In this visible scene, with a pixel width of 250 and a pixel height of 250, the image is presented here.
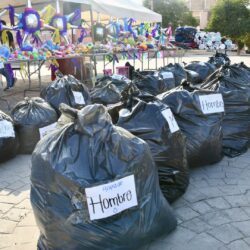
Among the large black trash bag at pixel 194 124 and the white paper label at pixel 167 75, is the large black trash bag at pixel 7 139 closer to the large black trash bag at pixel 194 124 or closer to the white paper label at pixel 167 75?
the large black trash bag at pixel 194 124

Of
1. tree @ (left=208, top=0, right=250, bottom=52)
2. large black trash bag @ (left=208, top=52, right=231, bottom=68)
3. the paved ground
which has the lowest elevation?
the paved ground

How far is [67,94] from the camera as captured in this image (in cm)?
385

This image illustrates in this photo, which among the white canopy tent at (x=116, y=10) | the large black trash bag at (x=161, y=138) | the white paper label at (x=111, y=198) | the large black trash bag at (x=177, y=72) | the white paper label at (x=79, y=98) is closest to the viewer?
the white paper label at (x=111, y=198)

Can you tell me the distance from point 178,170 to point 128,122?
484 mm

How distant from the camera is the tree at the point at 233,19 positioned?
79.8 ft

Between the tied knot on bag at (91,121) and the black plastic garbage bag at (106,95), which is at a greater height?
the tied knot on bag at (91,121)

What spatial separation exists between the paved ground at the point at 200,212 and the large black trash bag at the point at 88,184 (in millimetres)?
292

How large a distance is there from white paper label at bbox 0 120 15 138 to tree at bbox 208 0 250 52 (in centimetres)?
2300

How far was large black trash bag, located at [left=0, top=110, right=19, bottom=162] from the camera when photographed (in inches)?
128

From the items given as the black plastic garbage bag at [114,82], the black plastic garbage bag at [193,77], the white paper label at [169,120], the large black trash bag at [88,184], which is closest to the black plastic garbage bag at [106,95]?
the black plastic garbage bag at [114,82]

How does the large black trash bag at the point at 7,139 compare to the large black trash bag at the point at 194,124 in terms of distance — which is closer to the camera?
the large black trash bag at the point at 194,124

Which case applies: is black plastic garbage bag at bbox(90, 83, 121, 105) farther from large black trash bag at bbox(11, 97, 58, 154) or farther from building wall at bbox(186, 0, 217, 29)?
building wall at bbox(186, 0, 217, 29)

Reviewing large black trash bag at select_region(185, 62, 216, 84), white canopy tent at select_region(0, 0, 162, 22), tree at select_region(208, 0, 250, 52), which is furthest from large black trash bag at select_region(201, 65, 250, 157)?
tree at select_region(208, 0, 250, 52)

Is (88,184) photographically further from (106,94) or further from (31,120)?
(106,94)
